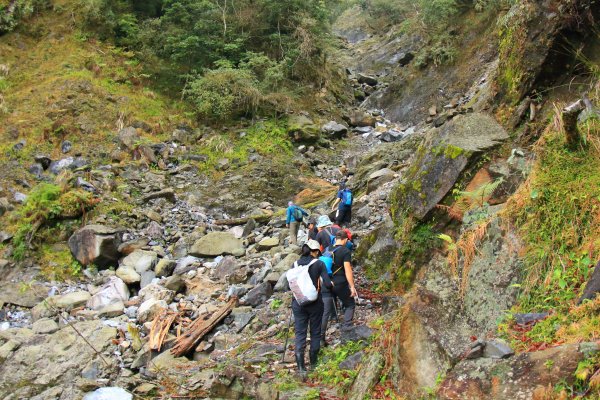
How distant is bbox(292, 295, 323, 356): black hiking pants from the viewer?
6.57 meters

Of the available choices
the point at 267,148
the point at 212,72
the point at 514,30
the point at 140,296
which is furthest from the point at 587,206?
the point at 212,72

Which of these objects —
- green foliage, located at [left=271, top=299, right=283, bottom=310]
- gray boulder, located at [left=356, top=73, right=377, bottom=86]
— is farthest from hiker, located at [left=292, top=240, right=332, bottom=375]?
gray boulder, located at [left=356, top=73, right=377, bottom=86]

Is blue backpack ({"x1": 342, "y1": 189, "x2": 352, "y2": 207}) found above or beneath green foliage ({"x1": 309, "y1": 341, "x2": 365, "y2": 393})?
beneath

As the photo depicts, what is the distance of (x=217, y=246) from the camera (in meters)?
12.9

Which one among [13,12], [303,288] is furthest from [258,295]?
[13,12]

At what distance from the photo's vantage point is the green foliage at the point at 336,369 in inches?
230

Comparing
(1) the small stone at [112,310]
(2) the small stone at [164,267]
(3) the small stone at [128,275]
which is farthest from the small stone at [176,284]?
(3) the small stone at [128,275]

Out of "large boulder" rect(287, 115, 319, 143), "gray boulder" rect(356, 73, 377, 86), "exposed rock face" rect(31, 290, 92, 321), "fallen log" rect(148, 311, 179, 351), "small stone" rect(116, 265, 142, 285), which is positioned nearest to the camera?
"fallen log" rect(148, 311, 179, 351)

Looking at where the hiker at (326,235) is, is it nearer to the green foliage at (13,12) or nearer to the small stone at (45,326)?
the small stone at (45,326)

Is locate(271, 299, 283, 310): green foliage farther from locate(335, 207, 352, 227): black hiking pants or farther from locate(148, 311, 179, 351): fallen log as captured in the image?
locate(335, 207, 352, 227): black hiking pants

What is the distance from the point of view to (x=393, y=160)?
52.6 ft

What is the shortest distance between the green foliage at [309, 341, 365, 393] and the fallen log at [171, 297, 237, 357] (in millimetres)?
2902

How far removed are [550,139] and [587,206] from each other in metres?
1.29

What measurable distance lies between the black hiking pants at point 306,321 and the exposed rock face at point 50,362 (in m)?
3.52
